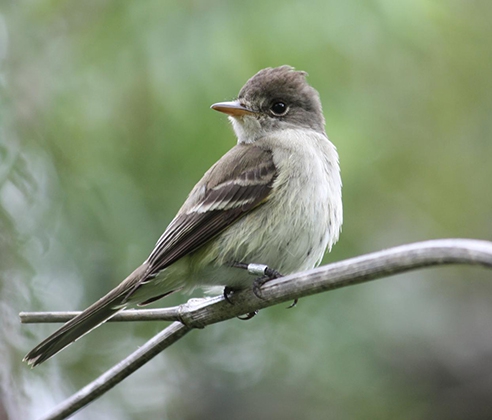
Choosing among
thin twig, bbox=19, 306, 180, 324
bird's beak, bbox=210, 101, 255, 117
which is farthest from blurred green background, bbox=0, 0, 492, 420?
thin twig, bbox=19, 306, 180, 324

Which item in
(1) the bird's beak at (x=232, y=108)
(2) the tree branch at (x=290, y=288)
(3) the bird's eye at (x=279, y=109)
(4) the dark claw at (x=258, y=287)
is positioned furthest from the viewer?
(3) the bird's eye at (x=279, y=109)

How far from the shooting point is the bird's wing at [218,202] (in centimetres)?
345

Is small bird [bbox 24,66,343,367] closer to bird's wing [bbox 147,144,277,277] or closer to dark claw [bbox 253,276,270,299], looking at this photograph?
bird's wing [bbox 147,144,277,277]

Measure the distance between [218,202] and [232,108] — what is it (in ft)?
1.84

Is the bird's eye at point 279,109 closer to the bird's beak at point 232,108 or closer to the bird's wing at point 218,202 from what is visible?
the bird's beak at point 232,108

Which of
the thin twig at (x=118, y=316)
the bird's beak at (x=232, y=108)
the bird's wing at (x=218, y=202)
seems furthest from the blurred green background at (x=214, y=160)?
the thin twig at (x=118, y=316)

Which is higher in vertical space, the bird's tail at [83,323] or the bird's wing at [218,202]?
the bird's wing at [218,202]

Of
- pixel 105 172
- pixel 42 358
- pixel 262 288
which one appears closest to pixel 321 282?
pixel 262 288

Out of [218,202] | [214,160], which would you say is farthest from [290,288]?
[214,160]

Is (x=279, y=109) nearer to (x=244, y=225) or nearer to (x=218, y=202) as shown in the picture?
(x=218, y=202)

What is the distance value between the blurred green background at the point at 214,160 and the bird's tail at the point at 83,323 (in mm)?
593

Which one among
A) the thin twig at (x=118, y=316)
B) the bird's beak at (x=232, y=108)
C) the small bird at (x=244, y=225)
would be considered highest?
the bird's beak at (x=232, y=108)

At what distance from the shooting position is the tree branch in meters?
1.60

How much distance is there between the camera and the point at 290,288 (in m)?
2.23
